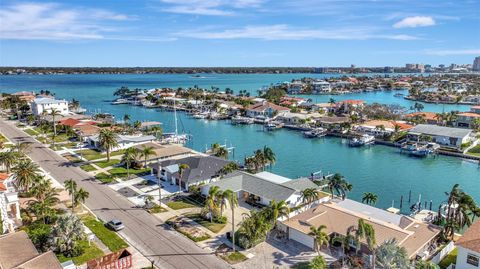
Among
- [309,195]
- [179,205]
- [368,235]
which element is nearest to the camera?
[368,235]

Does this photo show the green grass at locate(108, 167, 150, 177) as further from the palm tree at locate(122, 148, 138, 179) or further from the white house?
the white house

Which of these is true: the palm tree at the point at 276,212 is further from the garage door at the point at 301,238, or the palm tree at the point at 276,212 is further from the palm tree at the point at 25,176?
the palm tree at the point at 25,176

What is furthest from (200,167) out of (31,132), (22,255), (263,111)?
(263,111)

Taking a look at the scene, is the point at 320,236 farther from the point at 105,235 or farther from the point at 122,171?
the point at 122,171

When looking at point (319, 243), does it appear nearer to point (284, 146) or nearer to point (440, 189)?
point (440, 189)

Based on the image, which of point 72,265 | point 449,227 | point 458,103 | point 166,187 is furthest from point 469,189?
point 458,103

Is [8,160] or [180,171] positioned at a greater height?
[8,160]
